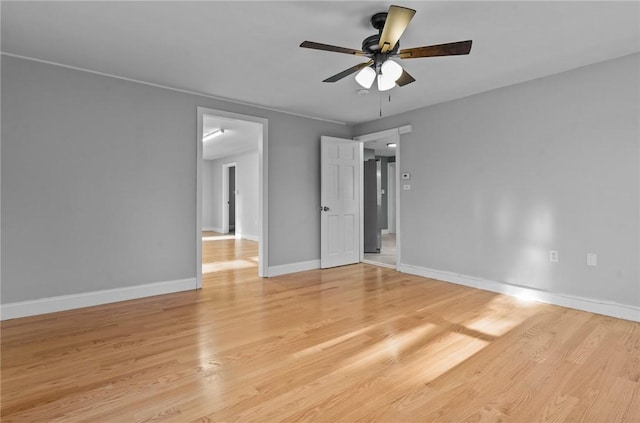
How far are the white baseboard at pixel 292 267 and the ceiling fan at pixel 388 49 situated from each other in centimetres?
292

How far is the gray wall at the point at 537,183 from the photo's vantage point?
2.98 metres

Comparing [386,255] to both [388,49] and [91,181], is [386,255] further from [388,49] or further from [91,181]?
[91,181]

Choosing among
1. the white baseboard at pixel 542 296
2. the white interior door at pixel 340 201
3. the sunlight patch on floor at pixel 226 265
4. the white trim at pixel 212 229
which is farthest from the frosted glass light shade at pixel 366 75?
the white trim at pixel 212 229

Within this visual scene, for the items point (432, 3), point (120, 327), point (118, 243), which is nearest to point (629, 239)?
point (432, 3)

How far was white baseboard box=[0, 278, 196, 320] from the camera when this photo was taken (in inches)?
117

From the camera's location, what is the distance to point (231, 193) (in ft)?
34.6

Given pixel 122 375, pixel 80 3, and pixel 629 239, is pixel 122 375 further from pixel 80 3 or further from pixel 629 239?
pixel 629 239

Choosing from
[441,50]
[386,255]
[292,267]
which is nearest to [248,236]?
[386,255]

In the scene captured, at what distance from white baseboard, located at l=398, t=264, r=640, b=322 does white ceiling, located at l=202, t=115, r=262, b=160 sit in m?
3.27

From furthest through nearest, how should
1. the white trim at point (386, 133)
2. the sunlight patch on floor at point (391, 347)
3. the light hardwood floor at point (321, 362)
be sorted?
the white trim at point (386, 133)
the sunlight patch on floor at point (391, 347)
the light hardwood floor at point (321, 362)

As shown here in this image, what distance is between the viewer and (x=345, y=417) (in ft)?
5.32

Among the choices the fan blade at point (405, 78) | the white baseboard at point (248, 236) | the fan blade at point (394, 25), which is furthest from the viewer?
the white baseboard at point (248, 236)

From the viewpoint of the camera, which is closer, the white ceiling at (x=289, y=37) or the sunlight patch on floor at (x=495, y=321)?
the white ceiling at (x=289, y=37)

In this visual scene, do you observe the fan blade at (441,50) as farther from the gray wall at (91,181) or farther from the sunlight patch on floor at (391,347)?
the gray wall at (91,181)
